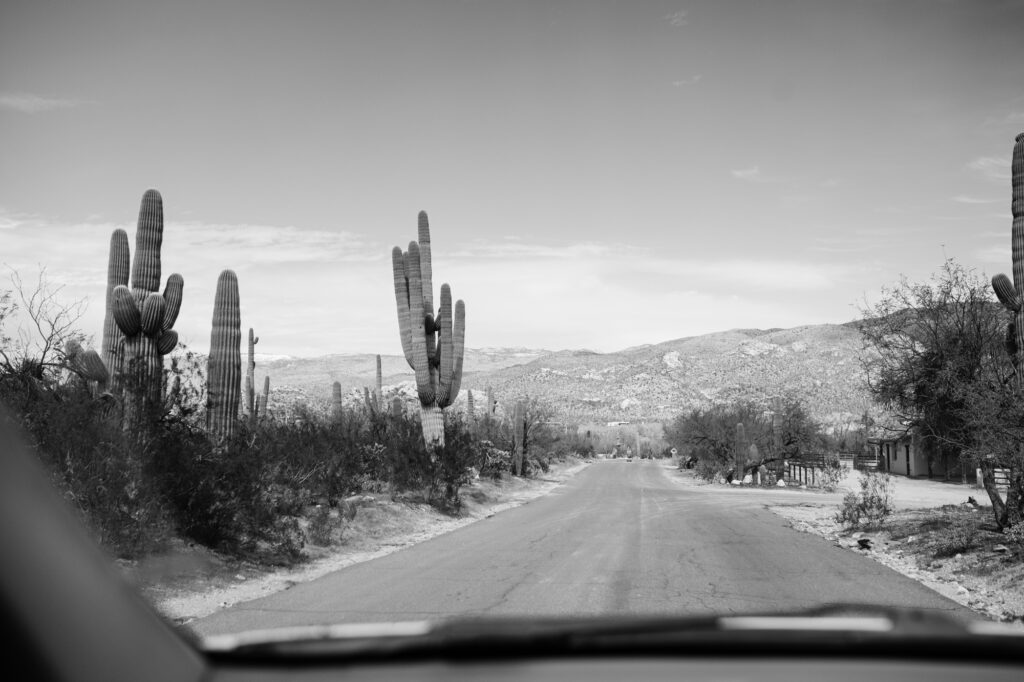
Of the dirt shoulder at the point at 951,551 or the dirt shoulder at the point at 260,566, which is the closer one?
the dirt shoulder at the point at 260,566

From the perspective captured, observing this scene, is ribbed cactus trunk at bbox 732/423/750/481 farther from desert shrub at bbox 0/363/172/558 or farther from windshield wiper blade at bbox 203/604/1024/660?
windshield wiper blade at bbox 203/604/1024/660

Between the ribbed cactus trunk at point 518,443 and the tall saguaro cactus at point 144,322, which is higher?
the tall saguaro cactus at point 144,322

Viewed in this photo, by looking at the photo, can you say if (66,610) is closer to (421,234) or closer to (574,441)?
(421,234)

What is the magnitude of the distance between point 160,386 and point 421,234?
1356cm

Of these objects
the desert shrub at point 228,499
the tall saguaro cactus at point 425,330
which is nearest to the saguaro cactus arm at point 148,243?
the desert shrub at point 228,499

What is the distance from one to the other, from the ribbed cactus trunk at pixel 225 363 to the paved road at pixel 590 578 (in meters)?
4.35

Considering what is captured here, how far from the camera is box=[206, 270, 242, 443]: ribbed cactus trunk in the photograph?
15.2 metres

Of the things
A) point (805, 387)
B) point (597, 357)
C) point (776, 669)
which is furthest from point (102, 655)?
point (597, 357)

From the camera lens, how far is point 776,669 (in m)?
2.13

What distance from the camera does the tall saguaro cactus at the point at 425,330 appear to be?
80.0 ft

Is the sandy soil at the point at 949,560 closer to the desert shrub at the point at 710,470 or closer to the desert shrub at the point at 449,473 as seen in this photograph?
the desert shrub at the point at 449,473

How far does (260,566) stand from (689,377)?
110m

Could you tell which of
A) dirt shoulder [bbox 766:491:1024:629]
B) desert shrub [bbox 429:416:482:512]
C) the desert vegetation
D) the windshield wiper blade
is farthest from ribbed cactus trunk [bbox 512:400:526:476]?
the windshield wiper blade

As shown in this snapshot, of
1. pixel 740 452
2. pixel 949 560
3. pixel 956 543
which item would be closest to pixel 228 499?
pixel 949 560
